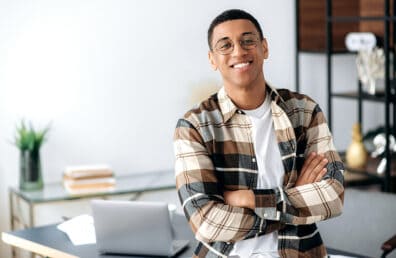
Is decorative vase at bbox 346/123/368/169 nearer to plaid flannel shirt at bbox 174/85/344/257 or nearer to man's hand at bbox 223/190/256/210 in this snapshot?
plaid flannel shirt at bbox 174/85/344/257

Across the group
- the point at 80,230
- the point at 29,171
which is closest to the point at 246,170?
the point at 80,230

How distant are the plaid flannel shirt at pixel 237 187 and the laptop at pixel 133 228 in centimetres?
21

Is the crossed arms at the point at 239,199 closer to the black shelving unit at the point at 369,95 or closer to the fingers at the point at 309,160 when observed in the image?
the fingers at the point at 309,160

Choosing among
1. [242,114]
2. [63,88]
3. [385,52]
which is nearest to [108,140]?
[63,88]

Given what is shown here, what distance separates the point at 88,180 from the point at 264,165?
1.97 m

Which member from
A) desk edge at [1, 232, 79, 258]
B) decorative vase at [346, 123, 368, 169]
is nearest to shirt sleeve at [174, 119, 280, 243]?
Result: desk edge at [1, 232, 79, 258]

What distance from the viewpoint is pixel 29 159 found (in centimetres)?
402

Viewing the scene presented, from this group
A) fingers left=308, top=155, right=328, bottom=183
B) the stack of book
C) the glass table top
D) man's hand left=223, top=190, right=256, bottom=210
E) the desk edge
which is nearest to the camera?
man's hand left=223, top=190, right=256, bottom=210

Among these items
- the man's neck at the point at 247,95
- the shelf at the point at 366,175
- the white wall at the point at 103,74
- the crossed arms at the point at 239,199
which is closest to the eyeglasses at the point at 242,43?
the man's neck at the point at 247,95

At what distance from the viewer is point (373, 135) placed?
4.80m

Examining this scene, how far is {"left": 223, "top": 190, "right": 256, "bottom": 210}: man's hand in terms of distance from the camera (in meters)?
2.18

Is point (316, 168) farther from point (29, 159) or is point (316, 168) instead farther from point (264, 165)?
point (29, 159)

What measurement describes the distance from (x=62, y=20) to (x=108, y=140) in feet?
2.30

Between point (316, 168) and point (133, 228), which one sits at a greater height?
point (316, 168)
